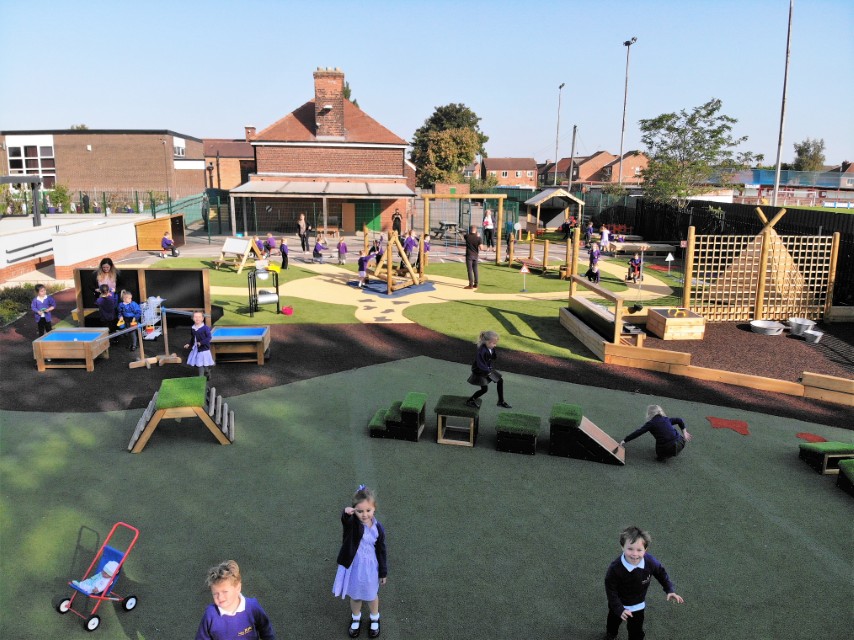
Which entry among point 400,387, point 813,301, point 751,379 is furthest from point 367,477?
point 813,301

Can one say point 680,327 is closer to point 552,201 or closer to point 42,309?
point 42,309

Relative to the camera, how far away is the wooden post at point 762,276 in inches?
672

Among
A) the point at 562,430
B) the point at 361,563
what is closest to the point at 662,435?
the point at 562,430

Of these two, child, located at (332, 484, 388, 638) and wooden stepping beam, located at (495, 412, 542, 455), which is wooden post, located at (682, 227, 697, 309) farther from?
child, located at (332, 484, 388, 638)

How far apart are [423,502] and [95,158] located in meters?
63.1

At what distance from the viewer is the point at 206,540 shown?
23.4ft

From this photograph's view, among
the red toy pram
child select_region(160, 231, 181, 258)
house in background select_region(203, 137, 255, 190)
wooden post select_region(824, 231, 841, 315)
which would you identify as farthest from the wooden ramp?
→ house in background select_region(203, 137, 255, 190)

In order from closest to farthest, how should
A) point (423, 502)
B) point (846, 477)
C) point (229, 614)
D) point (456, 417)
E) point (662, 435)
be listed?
1. point (229, 614)
2. point (423, 502)
3. point (846, 477)
4. point (662, 435)
5. point (456, 417)

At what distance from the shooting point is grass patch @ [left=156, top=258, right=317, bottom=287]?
2308cm

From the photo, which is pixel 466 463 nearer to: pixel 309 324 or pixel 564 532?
pixel 564 532

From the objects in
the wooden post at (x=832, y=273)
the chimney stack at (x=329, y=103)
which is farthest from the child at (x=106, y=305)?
the chimney stack at (x=329, y=103)

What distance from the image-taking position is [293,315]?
18.2 m

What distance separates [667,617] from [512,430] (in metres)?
3.67

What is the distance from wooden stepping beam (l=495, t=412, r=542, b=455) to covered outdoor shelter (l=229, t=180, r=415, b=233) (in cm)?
2793
